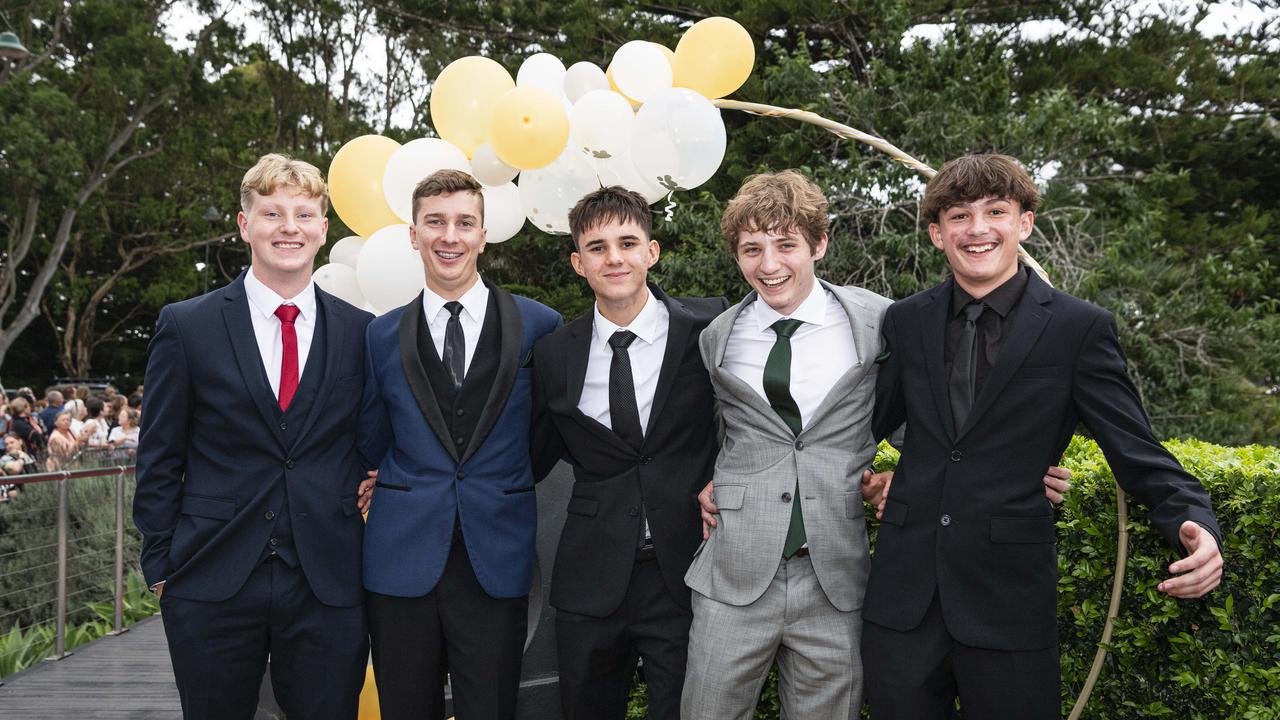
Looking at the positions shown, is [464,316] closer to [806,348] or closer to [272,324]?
[272,324]

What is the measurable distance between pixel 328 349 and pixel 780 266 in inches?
54.2

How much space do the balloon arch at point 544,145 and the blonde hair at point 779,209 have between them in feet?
5.15

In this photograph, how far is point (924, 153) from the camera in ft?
29.4

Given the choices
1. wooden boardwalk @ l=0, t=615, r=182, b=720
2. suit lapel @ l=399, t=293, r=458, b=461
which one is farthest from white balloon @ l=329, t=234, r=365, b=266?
wooden boardwalk @ l=0, t=615, r=182, b=720

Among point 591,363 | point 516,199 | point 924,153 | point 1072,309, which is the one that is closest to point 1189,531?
point 1072,309

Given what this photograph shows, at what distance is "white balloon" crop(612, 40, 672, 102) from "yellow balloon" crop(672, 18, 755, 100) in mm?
175

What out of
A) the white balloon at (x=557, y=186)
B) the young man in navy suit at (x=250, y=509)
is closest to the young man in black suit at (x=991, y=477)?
the young man in navy suit at (x=250, y=509)

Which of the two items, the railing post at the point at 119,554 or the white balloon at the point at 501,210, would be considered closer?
the white balloon at the point at 501,210

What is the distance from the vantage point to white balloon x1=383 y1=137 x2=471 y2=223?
14.1 ft

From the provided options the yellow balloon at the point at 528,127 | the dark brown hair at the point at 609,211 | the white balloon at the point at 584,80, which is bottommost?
the dark brown hair at the point at 609,211

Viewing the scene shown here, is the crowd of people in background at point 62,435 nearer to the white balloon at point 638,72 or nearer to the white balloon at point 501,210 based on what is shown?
the white balloon at point 501,210

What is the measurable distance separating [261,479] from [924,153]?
25.1 ft

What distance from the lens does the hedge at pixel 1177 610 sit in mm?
2359

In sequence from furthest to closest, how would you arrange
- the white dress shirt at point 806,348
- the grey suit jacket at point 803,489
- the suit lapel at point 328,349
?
the suit lapel at point 328,349, the white dress shirt at point 806,348, the grey suit jacket at point 803,489
